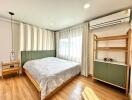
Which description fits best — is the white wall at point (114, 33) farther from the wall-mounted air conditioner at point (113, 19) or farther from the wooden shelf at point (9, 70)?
the wooden shelf at point (9, 70)

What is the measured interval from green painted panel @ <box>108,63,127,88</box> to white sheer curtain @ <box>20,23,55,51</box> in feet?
11.2

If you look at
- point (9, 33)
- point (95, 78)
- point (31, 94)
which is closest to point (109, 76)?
point (95, 78)

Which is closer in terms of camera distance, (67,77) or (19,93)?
(19,93)

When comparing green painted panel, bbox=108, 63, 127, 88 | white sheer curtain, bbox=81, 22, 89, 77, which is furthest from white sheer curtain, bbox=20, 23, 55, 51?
green painted panel, bbox=108, 63, 127, 88

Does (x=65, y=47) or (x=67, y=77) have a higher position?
(x=65, y=47)

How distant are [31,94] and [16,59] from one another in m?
2.08

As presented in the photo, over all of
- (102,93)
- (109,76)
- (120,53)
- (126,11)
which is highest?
(126,11)

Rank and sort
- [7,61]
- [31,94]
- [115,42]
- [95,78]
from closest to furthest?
[31,94], [115,42], [95,78], [7,61]

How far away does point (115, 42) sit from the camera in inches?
103

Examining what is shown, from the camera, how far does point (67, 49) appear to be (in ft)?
14.3

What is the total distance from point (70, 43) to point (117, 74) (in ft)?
8.19

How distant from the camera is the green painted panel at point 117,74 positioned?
7.04 feet

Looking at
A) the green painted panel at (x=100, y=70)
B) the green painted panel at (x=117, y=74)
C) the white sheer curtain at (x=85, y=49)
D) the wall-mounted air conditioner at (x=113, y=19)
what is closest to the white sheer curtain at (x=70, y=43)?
the white sheer curtain at (x=85, y=49)

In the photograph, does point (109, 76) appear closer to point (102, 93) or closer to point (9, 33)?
point (102, 93)
